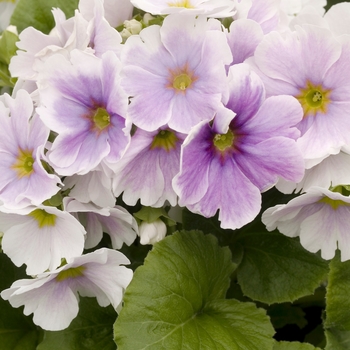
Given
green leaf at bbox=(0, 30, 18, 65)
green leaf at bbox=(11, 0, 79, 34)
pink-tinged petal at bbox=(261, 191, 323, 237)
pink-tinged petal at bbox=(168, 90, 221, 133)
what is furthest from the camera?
green leaf at bbox=(11, 0, 79, 34)

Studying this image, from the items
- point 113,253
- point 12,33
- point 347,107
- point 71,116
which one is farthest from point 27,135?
point 347,107

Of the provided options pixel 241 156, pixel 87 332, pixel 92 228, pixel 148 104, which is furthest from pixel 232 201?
pixel 87 332

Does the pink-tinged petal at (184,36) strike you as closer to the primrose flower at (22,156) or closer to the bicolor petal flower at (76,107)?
the bicolor petal flower at (76,107)

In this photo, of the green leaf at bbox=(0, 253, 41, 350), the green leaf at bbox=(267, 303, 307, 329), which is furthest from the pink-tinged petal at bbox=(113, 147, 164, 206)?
the green leaf at bbox=(267, 303, 307, 329)

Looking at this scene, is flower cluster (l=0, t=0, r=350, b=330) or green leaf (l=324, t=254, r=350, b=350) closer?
flower cluster (l=0, t=0, r=350, b=330)

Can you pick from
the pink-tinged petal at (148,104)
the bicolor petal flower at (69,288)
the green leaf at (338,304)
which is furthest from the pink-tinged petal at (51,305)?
the green leaf at (338,304)

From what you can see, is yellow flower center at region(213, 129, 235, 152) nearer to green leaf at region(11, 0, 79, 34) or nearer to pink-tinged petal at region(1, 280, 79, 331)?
pink-tinged petal at region(1, 280, 79, 331)
